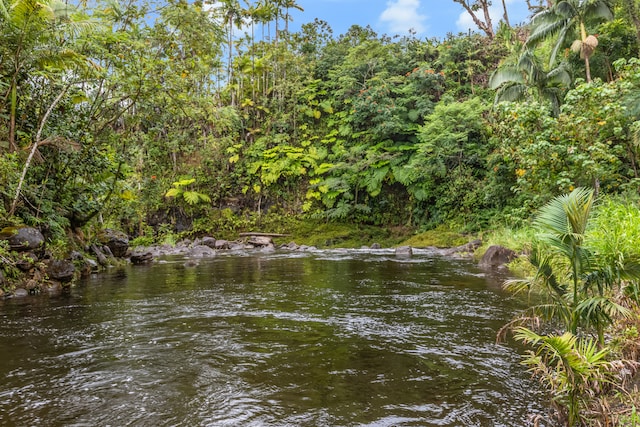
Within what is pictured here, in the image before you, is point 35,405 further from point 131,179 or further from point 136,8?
point 131,179

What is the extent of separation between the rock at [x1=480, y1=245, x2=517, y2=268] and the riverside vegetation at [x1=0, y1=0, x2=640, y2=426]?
0.35 metres

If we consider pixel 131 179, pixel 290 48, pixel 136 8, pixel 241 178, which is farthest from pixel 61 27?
pixel 290 48

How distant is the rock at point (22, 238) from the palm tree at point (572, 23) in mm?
15690

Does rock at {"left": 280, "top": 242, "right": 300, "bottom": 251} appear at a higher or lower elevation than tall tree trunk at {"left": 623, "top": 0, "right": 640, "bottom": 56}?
lower

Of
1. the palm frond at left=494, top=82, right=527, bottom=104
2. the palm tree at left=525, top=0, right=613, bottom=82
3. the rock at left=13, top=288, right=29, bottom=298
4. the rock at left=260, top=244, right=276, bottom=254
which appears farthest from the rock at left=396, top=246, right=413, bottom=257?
the rock at left=13, top=288, right=29, bottom=298

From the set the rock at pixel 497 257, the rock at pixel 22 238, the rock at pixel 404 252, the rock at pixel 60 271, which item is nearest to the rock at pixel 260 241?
the rock at pixel 404 252

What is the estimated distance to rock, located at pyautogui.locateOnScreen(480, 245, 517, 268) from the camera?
10500 millimetres

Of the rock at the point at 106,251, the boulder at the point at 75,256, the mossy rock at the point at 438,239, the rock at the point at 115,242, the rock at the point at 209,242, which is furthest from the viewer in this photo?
the rock at the point at 209,242

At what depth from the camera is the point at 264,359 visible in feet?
13.4

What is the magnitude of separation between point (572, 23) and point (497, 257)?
9.82 m

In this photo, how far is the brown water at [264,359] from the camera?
2953 millimetres

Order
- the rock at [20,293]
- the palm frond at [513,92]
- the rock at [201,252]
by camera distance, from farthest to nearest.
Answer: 1. the rock at [201,252]
2. the palm frond at [513,92]
3. the rock at [20,293]

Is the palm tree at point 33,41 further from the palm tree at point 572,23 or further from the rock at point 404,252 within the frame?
the palm tree at point 572,23

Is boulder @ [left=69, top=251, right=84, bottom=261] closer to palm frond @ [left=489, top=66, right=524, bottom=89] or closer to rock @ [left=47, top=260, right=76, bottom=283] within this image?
rock @ [left=47, top=260, right=76, bottom=283]
